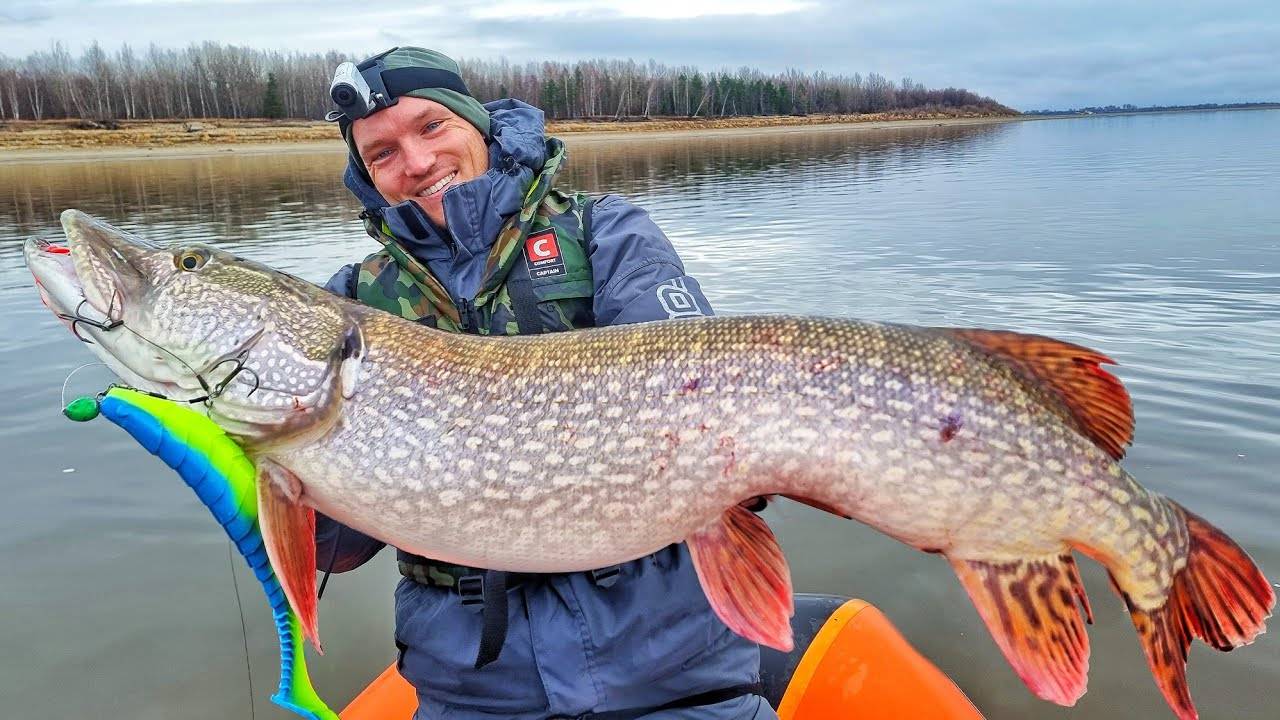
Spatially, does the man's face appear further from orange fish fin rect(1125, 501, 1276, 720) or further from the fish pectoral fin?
orange fish fin rect(1125, 501, 1276, 720)

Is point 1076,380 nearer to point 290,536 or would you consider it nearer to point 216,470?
point 290,536

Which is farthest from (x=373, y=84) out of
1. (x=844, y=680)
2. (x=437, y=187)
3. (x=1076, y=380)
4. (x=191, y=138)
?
(x=191, y=138)

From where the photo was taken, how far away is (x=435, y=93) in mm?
2822

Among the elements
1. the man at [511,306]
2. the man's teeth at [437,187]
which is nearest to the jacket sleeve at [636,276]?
the man at [511,306]

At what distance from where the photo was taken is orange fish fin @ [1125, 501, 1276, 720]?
1.82 m

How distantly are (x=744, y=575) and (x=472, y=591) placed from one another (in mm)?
739

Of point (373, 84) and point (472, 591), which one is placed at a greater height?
point (373, 84)

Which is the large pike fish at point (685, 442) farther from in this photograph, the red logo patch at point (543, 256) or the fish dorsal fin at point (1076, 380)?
the red logo patch at point (543, 256)

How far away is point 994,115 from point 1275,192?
117074mm

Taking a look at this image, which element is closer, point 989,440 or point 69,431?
point 989,440

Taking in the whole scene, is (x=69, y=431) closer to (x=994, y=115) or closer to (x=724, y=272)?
(x=724, y=272)

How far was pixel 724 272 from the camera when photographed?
11.0 m

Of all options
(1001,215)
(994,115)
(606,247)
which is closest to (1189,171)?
(1001,215)

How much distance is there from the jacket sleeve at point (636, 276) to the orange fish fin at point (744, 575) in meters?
0.58
